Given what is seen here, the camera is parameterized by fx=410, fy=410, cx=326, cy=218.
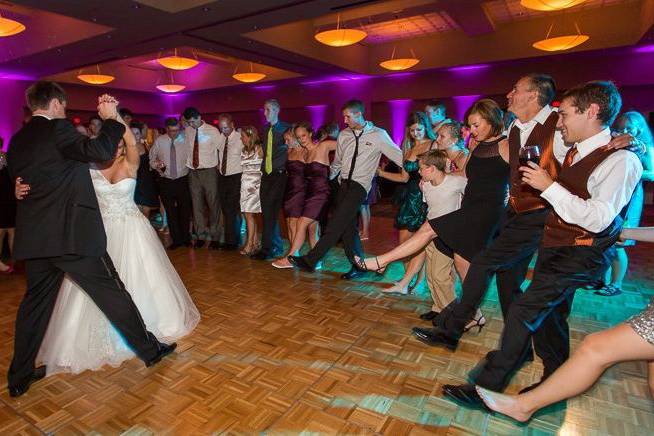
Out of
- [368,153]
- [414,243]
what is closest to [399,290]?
[414,243]

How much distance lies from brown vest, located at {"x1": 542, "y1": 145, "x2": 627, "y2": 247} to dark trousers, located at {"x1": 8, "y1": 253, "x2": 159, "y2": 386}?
6.81ft

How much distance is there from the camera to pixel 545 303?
1.77m

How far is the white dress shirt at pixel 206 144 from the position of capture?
4.93m

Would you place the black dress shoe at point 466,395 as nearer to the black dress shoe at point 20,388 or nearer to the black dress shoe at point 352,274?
the black dress shoe at point 352,274

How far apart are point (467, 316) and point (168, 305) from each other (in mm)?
1889

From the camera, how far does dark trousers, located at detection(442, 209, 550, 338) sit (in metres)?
2.04

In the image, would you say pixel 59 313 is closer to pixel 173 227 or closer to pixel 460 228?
pixel 460 228

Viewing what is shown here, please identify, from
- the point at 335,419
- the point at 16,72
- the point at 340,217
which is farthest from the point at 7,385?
the point at 16,72

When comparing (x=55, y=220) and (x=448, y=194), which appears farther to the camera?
(x=448, y=194)

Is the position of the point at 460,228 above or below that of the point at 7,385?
above

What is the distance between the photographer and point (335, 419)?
73.5 inches

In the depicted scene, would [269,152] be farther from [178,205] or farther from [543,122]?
[543,122]

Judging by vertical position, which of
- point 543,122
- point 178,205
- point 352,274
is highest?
point 543,122

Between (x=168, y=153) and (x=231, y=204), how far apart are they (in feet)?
3.41
